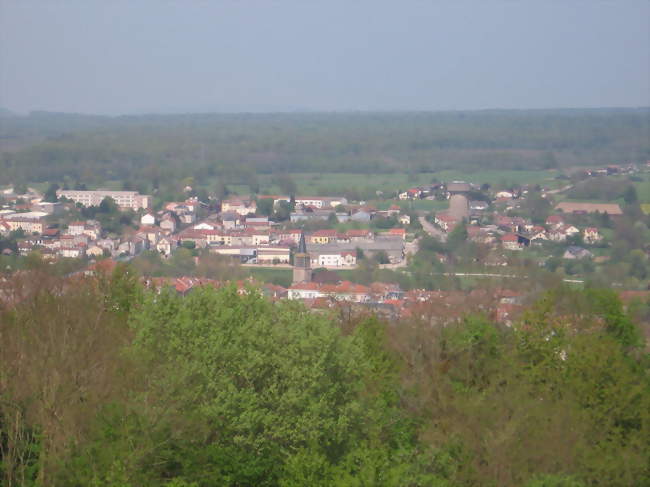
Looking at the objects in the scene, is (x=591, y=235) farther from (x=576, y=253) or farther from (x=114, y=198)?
(x=114, y=198)

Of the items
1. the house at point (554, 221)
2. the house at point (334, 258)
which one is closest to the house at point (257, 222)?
the house at point (334, 258)

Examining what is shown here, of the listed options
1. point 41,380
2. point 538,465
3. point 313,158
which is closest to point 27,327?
point 41,380

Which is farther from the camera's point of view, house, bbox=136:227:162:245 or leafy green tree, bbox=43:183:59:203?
leafy green tree, bbox=43:183:59:203

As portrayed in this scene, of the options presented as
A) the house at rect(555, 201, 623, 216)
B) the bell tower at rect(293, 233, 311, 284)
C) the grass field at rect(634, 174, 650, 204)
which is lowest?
the house at rect(555, 201, 623, 216)

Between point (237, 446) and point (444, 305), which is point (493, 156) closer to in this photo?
point (444, 305)

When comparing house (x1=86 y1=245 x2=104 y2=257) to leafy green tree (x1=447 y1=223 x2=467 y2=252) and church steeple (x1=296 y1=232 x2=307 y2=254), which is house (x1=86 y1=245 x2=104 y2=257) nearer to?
church steeple (x1=296 y1=232 x2=307 y2=254)

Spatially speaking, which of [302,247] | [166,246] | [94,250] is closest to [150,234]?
[166,246]

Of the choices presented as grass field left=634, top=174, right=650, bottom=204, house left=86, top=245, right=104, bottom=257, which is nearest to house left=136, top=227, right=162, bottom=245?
house left=86, top=245, right=104, bottom=257
